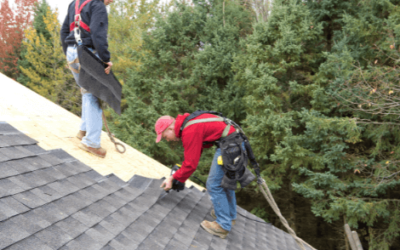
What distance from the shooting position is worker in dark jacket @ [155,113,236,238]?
257 centimetres

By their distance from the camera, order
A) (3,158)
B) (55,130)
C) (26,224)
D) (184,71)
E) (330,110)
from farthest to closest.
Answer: (184,71) → (330,110) → (55,130) → (3,158) → (26,224)

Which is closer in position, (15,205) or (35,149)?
(15,205)

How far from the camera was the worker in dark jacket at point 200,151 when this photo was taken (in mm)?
2574

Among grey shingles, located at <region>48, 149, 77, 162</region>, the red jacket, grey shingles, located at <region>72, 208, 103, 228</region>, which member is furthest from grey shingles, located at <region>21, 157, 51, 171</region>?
the red jacket

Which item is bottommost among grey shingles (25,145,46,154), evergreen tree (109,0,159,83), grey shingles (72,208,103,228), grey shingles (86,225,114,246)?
grey shingles (86,225,114,246)

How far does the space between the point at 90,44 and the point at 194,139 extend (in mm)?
1765

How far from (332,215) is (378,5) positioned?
612 centimetres

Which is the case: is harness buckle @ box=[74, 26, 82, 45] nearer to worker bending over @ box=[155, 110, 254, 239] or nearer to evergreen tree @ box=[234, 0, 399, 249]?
worker bending over @ box=[155, 110, 254, 239]

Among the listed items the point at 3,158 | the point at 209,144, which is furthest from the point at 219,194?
the point at 3,158

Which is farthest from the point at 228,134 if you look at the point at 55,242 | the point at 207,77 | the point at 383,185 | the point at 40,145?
the point at 207,77

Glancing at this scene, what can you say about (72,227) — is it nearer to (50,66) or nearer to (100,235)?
(100,235)

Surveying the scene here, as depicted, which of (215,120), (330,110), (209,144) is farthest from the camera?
(330,110)

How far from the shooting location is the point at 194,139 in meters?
2.58

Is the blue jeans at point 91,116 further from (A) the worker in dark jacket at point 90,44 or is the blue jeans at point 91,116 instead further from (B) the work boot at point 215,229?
(B) the work boot at point 215,229
